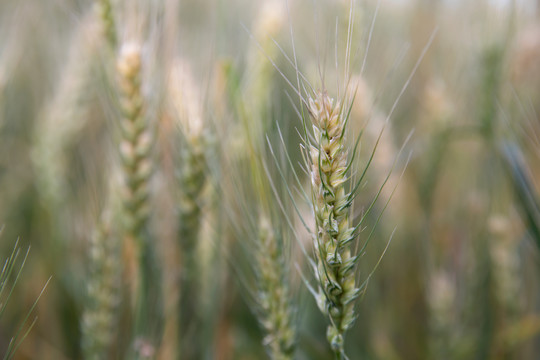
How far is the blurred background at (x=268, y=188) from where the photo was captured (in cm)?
76

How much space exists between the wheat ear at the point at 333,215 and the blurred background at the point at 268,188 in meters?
0.13

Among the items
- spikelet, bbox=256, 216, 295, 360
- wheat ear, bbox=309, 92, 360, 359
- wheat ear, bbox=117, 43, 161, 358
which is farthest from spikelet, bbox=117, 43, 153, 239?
wheat ear, bbox=309, 92, 360, 359

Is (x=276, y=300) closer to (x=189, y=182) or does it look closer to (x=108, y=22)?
(x=189, y=182)

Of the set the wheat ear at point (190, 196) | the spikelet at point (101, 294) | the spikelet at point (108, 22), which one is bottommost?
the spikelet at point (101, 294)

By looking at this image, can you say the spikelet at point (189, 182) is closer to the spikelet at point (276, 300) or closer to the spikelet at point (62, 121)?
the spikelet at point (276, 300)

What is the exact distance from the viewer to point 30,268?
3.97ft

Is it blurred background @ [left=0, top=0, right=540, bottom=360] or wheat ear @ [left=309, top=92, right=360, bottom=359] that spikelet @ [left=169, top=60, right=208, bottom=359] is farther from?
wheat ear @ [left=309, top=92, right=360, bottom=359]

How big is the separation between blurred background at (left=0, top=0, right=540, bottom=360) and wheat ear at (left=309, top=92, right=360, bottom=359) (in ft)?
0.41

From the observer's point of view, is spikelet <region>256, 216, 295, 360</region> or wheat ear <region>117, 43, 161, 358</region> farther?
wheat ear <region>117, 43, 161, 358</region>

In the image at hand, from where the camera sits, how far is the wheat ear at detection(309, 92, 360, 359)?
1.48 feet

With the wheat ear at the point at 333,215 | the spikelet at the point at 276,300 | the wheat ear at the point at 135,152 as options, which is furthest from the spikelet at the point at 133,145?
the wheat ear at the point at 333,215

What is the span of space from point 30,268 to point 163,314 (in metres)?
0.57

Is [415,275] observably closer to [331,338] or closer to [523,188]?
[523,188]

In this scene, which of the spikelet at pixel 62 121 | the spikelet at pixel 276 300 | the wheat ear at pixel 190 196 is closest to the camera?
the spikelet at pixel 276 300
